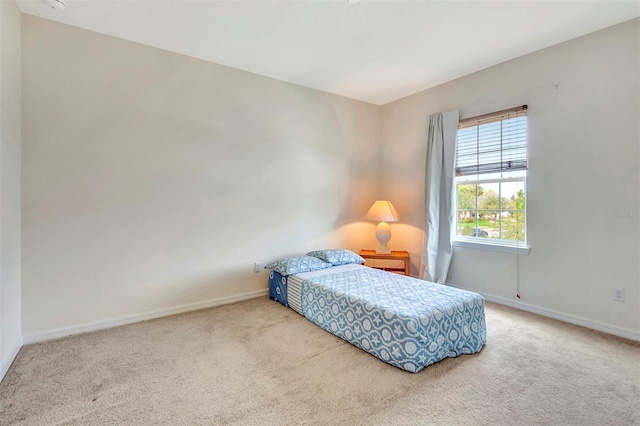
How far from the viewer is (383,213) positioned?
423cm

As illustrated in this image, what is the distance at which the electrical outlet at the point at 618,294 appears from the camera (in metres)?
2.59

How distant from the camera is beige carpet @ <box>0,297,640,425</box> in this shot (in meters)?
1.62

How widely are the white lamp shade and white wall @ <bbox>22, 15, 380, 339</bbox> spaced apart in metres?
0.68

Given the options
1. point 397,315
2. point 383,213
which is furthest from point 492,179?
point 397,315

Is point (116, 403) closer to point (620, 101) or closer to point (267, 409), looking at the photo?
point (267, 409)

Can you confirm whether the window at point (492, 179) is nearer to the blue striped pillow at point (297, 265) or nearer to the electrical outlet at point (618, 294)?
the electrical outlet at point (618, 294)

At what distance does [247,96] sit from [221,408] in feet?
9.92

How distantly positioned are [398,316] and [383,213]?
88.7 inches

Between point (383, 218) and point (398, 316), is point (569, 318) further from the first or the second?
point (383, 218)

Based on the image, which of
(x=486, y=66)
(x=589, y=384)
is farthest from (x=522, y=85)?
(x=589, y=384)

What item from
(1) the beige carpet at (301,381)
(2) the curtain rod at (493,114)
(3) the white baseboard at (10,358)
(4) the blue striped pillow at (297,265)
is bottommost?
(1) the beige carpet at (301,381)

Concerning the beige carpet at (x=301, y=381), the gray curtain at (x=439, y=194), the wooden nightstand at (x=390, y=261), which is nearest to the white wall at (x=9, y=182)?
the beige carpet at (x=301, y=381)

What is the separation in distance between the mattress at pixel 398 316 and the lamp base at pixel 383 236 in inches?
48.2

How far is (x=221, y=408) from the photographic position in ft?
5.51
